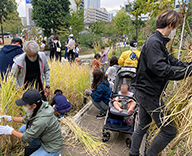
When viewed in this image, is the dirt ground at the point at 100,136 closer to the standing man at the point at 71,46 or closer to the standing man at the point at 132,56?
the standing man at the point at 132,56

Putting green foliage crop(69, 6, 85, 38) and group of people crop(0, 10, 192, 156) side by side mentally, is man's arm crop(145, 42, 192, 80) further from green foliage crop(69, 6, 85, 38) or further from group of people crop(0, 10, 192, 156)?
green foliage crop(69, 6, 85, 38)

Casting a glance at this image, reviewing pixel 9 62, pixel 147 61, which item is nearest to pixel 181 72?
pixel 147 61

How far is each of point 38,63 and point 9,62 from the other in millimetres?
588

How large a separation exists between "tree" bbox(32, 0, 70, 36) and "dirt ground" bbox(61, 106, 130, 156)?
16509 mm

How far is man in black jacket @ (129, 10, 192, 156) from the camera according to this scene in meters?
1.54

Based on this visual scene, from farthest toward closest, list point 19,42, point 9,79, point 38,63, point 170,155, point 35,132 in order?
1. point 19,42
2. point 38,63
3. point 9,79
4. point 170,155
5. point 35,132

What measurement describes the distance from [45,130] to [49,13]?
18901mm

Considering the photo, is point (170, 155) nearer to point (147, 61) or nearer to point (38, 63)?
point (147, 61)

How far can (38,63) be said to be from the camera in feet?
9.84

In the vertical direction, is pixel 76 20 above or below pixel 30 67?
above

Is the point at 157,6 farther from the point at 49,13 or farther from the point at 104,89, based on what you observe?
the point at 49,13

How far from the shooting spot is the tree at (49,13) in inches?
713

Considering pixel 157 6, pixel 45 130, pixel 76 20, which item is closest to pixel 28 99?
pixel 45 130

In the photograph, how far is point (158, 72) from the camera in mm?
1561
